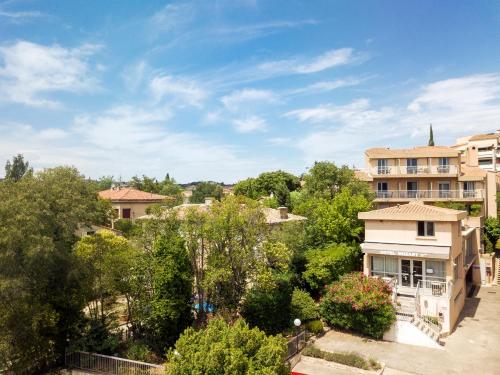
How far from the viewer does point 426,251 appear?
27.2 metres

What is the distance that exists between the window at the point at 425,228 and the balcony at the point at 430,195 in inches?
905

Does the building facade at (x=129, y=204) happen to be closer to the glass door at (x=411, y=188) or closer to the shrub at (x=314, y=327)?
the glass door at (x=411, y=188)

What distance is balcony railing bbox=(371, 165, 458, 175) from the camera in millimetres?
48875

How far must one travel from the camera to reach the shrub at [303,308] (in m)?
26.1

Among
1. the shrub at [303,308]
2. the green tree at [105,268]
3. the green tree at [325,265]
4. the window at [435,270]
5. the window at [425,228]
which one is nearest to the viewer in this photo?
the green tree at [105,268]

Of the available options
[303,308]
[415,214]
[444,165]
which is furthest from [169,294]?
[444,165]

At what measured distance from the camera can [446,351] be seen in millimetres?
23469

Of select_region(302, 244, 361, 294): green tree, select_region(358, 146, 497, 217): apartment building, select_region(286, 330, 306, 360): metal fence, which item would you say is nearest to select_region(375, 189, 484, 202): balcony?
select_region(358, 146, 497, 217): apartment building

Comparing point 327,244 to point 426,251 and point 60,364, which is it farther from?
point 60,364

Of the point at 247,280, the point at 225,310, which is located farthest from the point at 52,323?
the point at 247,280

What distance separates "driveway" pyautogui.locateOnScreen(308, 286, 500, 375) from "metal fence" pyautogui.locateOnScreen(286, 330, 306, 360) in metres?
1.11

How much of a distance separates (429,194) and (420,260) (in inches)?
951

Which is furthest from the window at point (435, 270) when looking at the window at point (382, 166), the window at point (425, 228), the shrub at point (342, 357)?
the window at point (382, 166)

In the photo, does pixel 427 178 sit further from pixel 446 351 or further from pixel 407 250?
pixel 446 351
